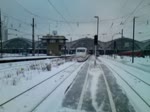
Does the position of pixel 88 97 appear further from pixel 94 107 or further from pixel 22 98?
pixel 22 98

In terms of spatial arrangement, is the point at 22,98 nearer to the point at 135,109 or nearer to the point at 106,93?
the point at 106,93

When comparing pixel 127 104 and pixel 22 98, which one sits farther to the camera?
pixel 22 98

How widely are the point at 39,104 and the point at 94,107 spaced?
7.38 ft

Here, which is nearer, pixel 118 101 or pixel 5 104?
pixel 5 104

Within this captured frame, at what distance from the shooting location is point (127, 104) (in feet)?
26.0

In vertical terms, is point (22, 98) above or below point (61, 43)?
below

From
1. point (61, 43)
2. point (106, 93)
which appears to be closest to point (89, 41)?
point (61, 43)

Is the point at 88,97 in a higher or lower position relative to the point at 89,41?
lower

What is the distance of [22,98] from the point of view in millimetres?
8695

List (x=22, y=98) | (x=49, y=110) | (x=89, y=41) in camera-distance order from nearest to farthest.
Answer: (x=49, y=110)
(x=22, y=98)
(x=89, y=41)

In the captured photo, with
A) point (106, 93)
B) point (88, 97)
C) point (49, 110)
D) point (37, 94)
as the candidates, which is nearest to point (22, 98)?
point (37, 94)

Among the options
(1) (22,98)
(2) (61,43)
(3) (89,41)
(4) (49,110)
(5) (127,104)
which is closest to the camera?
(4) (49,110)

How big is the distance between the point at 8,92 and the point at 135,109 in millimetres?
6470

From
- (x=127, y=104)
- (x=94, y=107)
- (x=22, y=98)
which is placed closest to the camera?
(x=94, y=107)
